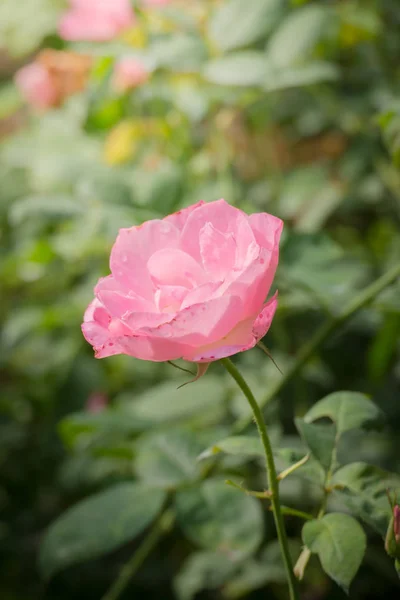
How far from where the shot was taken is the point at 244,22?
0.97 meters

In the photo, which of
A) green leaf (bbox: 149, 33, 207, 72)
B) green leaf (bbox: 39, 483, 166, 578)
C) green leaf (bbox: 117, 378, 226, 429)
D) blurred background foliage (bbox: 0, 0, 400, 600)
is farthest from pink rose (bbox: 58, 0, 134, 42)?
green leaf (bbox: 39, 483, 166, 578)

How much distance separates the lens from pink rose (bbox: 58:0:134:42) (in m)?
1.14

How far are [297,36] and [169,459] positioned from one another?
0.60 meters

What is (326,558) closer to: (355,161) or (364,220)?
(355,161)

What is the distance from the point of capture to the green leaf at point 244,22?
965 millimetres

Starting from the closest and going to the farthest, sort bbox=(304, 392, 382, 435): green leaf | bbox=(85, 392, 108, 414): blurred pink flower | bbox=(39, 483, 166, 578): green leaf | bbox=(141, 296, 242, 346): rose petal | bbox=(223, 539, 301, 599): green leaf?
bbox=(141, 296, 242, 346): rose petal → bbox=(304, 392, 382, 435): green leaf → bbox=(39, 483, 166, 578): green leaf → bbox=(223, 539, 301, 599): green leaf → bbox=(85, 392, 108, 414): blurred pink flower

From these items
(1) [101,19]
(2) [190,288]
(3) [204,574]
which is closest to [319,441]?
(2) [190,288]

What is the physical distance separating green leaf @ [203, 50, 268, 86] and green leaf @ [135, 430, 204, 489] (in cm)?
46

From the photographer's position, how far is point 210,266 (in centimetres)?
45

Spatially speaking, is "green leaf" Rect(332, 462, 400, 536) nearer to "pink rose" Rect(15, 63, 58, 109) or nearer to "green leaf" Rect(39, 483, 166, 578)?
"green leaf" Rect(39, 483, 166, 578)

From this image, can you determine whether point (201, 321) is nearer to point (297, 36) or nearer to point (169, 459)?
point (169, 459)

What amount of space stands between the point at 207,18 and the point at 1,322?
964 mm

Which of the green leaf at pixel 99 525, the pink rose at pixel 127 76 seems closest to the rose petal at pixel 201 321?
the green leaf at pixel 99 525

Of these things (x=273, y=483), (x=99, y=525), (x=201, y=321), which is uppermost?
(x=201, y=321)
